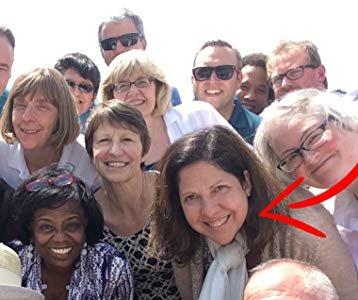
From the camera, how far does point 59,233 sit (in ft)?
12.2

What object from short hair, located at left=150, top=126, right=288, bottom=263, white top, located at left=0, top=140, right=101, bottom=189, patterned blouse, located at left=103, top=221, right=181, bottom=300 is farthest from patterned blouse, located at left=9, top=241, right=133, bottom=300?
white top, located at left=0, top=140, right=101, bottom=189

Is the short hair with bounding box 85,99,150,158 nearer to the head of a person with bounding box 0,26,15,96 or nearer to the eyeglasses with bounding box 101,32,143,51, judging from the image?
the head of a person with bounding box 0,26,15,96

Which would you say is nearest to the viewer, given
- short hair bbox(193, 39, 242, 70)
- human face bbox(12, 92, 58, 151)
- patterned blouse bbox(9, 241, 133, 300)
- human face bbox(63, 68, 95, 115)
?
patterned blouse bbox(9, 241, 133, 300)

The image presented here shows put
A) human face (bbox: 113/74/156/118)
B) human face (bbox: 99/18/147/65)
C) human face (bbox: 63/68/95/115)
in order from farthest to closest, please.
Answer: human face (bbox: 99/18/147/65) → human face (bbox: 63/68/95/115) → human face (bbox: 113/74/156/118)

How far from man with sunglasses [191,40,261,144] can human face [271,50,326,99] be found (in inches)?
14.2

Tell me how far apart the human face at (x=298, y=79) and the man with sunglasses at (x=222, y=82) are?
14.2 inches

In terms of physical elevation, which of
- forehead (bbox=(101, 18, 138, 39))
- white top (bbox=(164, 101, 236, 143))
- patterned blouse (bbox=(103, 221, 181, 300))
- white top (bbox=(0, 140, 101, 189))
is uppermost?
forehead (bbox=(101, 18, 138, 39))

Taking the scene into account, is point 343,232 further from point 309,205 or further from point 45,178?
point 45,178

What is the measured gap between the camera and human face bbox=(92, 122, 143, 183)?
13.4 ft

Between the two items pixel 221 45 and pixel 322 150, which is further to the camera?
pixel 221 45

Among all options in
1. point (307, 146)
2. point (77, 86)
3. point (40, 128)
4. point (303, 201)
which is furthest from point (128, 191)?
point (77, 86)

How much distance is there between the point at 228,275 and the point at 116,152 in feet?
3.55

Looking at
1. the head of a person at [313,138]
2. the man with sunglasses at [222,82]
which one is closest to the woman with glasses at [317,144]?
the head of a person at [313,138]

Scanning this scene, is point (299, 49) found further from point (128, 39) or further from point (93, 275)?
point (93, 275)
